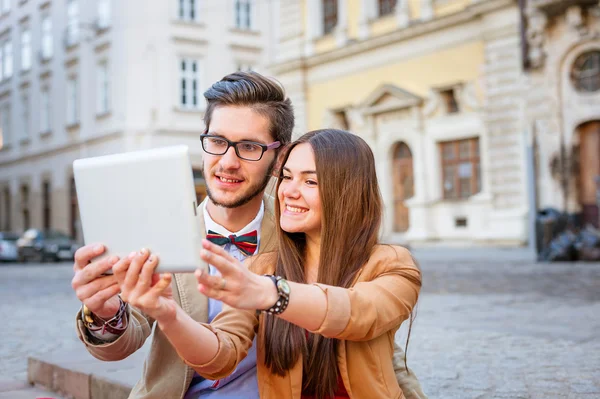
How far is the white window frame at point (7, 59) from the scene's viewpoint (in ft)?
112

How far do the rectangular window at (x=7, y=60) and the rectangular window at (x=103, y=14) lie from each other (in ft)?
31.3

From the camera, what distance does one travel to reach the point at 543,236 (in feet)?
42.5

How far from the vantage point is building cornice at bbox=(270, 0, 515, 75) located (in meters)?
17.5

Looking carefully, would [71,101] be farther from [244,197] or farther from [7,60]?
[244,197]

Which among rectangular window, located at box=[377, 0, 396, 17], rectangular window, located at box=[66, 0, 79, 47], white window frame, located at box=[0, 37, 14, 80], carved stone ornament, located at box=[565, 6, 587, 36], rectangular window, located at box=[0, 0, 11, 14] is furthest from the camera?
rectangular window, located at box=[0, 0, 11, 14]

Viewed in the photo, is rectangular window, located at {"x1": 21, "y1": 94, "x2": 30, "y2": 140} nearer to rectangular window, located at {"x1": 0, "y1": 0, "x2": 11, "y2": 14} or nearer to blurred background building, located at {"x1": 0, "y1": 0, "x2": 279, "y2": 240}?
blurred background building, located at {"x1": 0, "y1": 0, "x2": 279, "y2": 240}

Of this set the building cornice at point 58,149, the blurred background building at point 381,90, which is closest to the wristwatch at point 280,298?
the blurred background building at point 381,90

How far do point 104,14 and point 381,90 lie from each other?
12.1 meters

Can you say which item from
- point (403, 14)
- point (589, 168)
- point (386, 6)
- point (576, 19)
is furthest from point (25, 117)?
point (589, 168)

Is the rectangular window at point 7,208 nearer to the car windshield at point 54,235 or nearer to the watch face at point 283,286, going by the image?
the car windshield at point 54,235

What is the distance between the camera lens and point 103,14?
2678cm

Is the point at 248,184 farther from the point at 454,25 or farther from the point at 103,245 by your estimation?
the point at 454,25

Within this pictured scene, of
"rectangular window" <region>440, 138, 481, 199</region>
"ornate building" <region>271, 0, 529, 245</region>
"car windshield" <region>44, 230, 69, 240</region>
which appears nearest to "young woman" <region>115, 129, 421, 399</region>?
"ornate building" <region>271, 0, 529, 245</region>

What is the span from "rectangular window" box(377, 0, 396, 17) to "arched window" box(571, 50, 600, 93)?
608 cm
